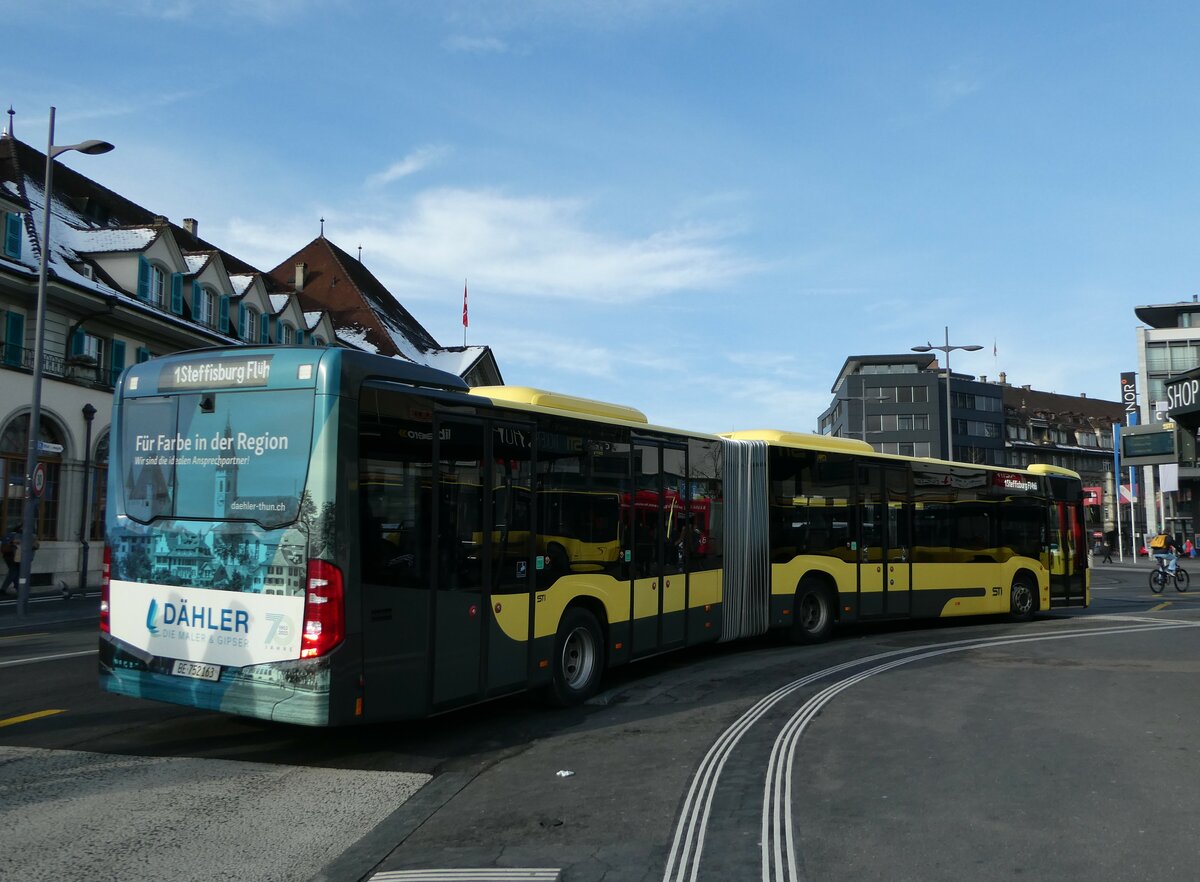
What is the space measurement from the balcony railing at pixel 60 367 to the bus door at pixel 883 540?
22631 millimetres

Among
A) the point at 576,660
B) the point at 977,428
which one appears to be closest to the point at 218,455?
the point at 576,660

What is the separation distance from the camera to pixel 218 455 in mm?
7398

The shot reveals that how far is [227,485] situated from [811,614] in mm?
9902

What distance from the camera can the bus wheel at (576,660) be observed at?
9.47 meters

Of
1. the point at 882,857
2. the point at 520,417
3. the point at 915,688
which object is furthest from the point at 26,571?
the point at 882,857

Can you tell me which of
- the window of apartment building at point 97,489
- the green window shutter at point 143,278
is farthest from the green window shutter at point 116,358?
the window of apartment building at point 97,489

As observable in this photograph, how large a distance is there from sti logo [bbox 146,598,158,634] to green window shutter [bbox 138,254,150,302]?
29.6 metres

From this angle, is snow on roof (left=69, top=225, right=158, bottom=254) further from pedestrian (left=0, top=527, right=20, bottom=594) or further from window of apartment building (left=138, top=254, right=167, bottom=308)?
pedestrian (left=0, top=527, right=20, bottom=594)

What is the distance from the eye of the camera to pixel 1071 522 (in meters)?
20.1

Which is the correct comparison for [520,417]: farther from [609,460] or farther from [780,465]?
[780,465]

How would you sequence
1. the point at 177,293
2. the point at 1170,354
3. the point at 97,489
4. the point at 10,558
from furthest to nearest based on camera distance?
1. the point at 1170,354
2. the point at 177,293
3. the point at 97,489
4. the point at 10,558

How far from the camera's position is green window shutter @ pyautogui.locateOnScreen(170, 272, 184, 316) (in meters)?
36.4

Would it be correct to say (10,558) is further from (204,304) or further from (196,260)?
(196,260)

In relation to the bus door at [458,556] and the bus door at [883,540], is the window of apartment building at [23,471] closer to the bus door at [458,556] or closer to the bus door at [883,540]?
the bus door at [883,540]
